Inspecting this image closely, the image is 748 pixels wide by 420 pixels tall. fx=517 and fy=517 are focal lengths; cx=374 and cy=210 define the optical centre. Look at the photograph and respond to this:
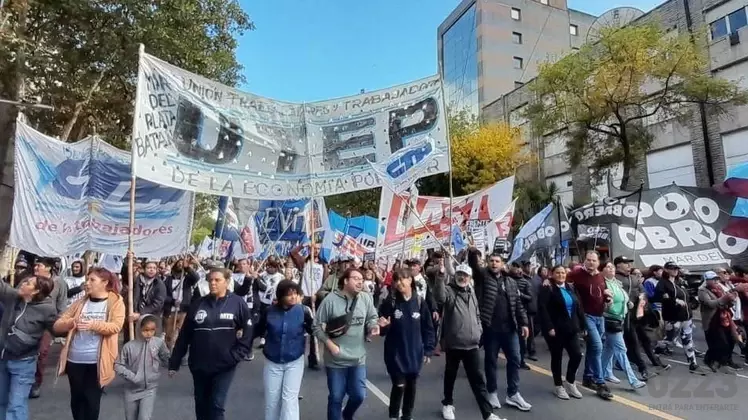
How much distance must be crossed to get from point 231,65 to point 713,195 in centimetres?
1379

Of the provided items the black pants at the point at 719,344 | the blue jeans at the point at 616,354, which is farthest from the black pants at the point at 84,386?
the black pants at the point at 719,344

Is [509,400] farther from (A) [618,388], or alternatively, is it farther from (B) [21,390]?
(B) [21,390]

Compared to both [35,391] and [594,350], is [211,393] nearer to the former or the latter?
[35,391]

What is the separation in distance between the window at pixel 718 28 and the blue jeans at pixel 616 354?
20.1 metres

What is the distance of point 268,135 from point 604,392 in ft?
17.6

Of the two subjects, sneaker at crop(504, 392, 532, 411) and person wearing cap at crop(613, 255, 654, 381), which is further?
person wearing cap at crop(613, 255, 654, 381)

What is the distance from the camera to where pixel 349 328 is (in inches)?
195

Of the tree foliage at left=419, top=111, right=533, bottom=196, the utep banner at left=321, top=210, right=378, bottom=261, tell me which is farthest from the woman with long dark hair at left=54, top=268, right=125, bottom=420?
the tree foliage at left=419, top=111, right=533, bottom=196

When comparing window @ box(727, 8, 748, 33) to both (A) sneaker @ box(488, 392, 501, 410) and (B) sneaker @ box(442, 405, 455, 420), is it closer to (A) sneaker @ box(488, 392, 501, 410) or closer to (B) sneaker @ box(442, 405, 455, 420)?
(A) sneaker @ box(488, 392, 501, 410)

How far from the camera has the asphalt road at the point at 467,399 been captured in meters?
5.82

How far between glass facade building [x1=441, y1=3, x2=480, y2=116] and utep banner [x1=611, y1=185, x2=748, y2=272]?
95.7ft

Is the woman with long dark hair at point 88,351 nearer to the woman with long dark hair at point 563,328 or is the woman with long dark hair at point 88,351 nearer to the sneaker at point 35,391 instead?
the sneaker at point 35,391

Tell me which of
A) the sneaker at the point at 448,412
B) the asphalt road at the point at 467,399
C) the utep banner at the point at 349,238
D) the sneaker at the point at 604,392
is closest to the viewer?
the sneaker at the point at 448,412

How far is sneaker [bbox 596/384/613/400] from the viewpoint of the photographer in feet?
20.7
